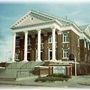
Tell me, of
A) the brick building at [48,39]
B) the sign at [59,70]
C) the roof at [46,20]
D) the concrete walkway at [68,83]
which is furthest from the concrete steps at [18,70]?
the roof at [46,20]

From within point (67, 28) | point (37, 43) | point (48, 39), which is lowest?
point (37, 43)

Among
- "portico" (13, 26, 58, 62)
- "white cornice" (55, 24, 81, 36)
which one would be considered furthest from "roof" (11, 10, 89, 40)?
"portico" (13, 26, 58, 62)

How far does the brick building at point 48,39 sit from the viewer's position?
12.8 metres

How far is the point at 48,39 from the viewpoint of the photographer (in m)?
14.1

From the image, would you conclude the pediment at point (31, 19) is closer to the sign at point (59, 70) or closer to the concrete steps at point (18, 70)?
the concrete steps at point (18, 70)

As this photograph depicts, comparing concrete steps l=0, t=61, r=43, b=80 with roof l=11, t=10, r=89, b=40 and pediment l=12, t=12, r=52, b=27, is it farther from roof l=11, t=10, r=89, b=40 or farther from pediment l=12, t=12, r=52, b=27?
pediment l=12, t=12, r=52, b=27

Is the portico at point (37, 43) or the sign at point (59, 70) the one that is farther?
the portico at point (37, 43)

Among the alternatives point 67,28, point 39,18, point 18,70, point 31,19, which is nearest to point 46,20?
point 39,18

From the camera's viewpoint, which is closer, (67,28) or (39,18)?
(67,28)

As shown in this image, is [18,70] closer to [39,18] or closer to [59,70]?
[59,70]

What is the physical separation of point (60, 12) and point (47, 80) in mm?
2905

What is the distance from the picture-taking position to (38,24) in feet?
47.3

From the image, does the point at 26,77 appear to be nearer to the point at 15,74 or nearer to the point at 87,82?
the point at 15,74

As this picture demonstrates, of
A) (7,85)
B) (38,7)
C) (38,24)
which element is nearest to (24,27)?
(38,24)
